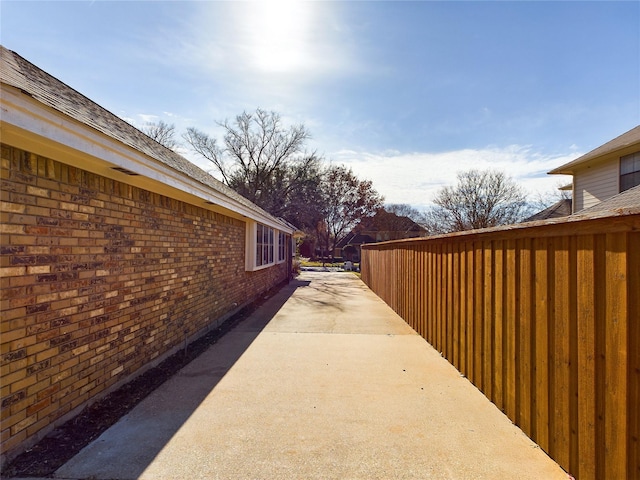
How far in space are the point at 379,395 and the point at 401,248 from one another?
16.1 ft

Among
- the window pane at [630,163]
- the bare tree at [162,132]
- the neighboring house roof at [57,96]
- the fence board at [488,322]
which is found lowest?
the fence board at [488,322]

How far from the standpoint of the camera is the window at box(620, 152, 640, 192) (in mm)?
9695

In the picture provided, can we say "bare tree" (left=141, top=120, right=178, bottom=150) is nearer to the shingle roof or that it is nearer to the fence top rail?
the shingle roof

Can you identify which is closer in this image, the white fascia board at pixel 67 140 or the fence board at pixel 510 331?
the white fascia board at pixel 67 140

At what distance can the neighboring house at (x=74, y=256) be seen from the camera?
2305 mm

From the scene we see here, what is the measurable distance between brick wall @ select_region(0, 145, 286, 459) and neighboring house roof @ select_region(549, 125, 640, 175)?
39.7 feet

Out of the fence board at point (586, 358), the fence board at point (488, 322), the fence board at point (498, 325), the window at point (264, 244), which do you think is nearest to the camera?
the fence board at point (586, 358)

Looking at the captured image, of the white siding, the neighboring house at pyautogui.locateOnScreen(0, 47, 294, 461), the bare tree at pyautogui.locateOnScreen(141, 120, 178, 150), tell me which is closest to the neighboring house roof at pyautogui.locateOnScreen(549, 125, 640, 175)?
the white siding

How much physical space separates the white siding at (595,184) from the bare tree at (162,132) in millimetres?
29775

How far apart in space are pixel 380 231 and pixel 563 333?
44.2 metres

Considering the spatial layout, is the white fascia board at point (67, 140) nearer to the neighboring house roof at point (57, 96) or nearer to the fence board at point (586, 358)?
the neighboring house roof at point (57, 96)

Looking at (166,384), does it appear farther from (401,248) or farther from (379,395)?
(401,248)

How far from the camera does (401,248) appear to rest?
8.04m

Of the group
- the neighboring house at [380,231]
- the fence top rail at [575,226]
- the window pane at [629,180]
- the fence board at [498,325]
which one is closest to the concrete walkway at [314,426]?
the fence board at [498,325]
